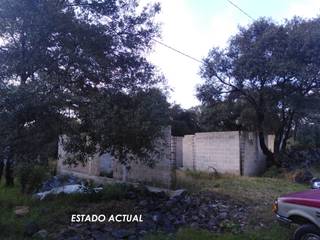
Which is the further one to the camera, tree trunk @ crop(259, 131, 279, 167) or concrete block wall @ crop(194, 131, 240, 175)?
tree trunk @ crop(259, 131, 279, 167)

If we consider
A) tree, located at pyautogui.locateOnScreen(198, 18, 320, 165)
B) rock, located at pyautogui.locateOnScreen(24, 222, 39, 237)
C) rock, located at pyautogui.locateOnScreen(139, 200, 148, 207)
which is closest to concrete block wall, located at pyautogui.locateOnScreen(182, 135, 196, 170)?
tree, located at pyautogui.locateOnScreen(198, 18, 320, 165)

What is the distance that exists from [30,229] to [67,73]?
478 cm

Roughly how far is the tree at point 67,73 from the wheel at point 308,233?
12.8 feet

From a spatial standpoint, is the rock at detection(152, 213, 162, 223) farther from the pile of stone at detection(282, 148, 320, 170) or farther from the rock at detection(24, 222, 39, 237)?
the pile of stone at detection(282, 148, 320, 170)

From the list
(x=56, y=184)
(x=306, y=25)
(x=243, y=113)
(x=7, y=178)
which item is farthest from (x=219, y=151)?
(x=7, y=178)

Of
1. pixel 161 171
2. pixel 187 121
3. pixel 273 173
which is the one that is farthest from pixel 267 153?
pixel 187 121

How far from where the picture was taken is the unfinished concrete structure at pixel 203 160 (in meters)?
12.7

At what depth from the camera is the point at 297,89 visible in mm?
15664

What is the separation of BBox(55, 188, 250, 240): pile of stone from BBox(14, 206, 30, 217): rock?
1400 millimetres

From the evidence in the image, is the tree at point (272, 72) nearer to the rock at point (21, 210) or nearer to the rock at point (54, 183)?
the rock at point (54, 183)

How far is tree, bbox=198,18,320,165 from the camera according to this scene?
1466cm

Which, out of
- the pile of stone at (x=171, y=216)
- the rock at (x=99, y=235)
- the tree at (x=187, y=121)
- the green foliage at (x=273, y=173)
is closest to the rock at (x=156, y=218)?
the pile of stone at (x=171, y=216)

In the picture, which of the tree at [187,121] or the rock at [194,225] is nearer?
the rock at [194,225]

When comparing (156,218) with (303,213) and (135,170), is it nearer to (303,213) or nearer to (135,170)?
(303,213)
